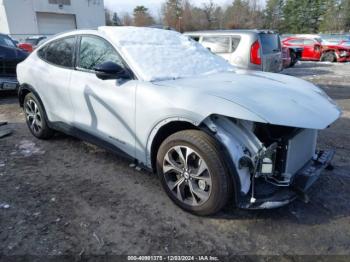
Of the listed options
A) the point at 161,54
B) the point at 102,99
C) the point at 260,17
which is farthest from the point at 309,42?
the point at 260,17

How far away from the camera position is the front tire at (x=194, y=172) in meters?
2.53

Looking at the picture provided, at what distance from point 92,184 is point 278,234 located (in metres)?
2.00

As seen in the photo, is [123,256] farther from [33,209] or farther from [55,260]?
[33,209]

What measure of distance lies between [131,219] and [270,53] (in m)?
5.93

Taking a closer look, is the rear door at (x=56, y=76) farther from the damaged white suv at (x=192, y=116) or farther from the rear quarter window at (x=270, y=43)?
the rear quarter window at (x=270, y=43)

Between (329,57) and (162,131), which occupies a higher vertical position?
(162,131)

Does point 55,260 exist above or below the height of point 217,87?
below

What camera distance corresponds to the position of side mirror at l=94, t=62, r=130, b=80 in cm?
302

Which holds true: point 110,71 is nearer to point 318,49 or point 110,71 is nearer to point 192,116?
point 192,116

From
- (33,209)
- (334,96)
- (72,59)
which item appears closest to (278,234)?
(33,209)

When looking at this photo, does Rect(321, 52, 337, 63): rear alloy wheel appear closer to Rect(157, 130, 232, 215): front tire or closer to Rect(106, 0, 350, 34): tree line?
Rect(157, 130, 232, 215): front tire

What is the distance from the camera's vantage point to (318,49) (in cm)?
1802

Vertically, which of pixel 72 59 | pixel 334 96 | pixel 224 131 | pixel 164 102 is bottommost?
pixel 334 96

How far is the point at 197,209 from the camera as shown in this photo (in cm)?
276
